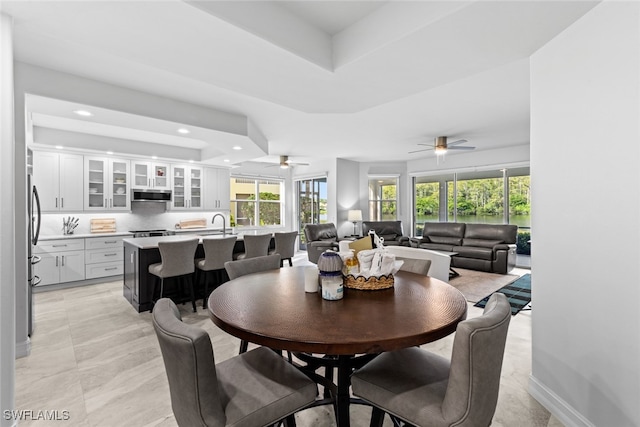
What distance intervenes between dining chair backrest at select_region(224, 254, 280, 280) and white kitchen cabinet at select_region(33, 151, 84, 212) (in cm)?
444

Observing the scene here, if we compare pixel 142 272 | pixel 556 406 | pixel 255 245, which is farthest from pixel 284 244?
pixel 556 406

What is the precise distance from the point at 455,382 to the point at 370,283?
2.33 feet

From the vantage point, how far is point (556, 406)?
177 centimetres

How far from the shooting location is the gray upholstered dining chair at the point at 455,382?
3.27 ft

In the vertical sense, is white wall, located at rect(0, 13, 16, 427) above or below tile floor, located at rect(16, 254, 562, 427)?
above

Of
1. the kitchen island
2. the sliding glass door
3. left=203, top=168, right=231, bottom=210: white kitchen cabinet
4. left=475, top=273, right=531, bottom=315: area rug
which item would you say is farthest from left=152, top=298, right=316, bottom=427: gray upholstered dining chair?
the sliding glass door

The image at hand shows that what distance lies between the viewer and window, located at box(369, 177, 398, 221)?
8359 mm

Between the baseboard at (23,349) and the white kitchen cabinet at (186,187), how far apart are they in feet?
13.0

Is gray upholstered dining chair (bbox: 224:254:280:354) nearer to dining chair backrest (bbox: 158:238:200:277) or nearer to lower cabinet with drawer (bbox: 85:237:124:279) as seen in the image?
dining chair backrest (bbox: 158:238:200:277)

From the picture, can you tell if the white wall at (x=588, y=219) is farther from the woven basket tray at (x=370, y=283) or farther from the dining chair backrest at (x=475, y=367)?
the woven basket tray at (x=370, y=283)

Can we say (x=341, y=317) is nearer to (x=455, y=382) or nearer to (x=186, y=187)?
(x=455, y=382)

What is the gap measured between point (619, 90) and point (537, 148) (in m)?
0.54

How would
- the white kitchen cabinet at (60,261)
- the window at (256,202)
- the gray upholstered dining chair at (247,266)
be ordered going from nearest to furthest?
the gray upholstered dining chair at (247,266) < the white kitchen cabinet at (60,261) < the window at (256,202)

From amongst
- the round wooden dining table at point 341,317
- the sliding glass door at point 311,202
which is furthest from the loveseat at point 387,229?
the round wooden dining table at point 341,317
